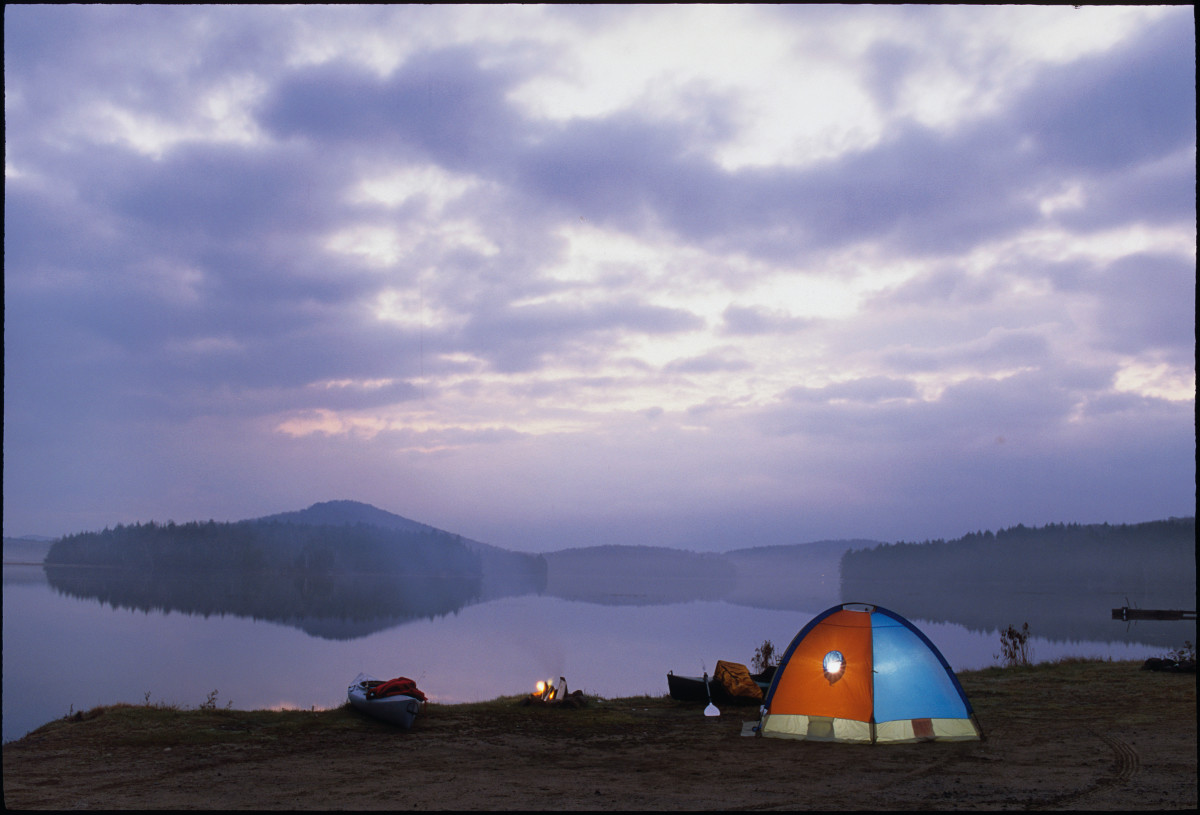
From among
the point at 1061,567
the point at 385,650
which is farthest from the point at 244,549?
the point at 1061,567

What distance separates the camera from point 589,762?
36.6ft

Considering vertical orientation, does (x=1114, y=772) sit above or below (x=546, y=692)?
below

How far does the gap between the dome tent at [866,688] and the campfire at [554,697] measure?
4.24 metres

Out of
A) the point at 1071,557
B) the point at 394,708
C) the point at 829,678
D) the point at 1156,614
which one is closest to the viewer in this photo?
the point at 829,678

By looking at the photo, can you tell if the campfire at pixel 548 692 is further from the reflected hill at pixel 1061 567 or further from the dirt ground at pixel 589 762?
the reflected hill at pixel 1061 567

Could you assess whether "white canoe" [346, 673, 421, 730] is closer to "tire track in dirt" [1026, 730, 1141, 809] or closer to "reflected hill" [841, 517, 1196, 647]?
"tire track in dirt" [1026, 730, 1141, 809]

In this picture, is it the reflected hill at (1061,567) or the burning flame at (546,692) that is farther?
the reflected hill at (1061,567)

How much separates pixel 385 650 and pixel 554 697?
1070 inches

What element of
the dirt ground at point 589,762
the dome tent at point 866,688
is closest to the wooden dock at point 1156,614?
the dirt ground at point 589,762

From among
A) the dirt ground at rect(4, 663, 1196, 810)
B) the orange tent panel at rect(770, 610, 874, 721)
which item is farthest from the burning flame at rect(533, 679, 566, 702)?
the orange tent panel at rect(770, 610, 874, 721)

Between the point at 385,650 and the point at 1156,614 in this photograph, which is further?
the point at 385,650

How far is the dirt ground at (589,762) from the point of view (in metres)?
8.73

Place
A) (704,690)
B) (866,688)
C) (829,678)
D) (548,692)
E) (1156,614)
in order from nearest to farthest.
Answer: (866,688)
(829,678)
(704,690)
(548,692)
(1156,614)

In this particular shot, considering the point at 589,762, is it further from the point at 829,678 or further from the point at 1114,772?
the point at 1114,772
